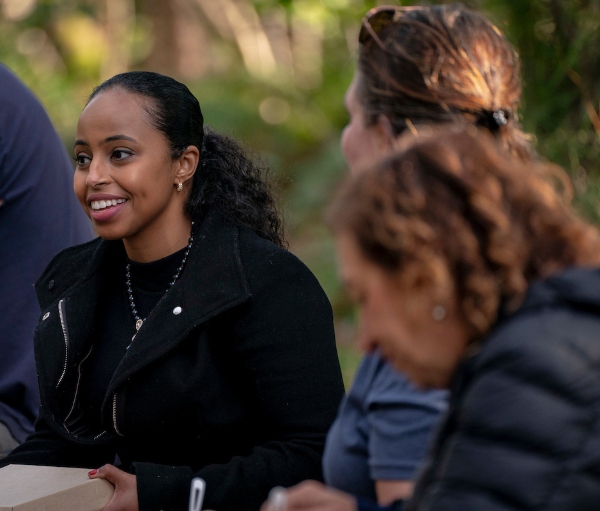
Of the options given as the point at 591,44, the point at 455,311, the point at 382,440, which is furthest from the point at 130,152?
the point at 591,44

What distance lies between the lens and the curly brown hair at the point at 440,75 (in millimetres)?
1829

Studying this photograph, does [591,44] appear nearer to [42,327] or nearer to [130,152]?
[130,152]

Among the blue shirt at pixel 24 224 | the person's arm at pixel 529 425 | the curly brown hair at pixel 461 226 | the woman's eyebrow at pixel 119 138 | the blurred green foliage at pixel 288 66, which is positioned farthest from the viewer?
the blurred green foliage at pixel 288 66

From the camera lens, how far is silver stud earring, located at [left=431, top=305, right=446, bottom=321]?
123 centimetres

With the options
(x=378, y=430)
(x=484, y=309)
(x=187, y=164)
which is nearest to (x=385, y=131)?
(x=378, y=430)

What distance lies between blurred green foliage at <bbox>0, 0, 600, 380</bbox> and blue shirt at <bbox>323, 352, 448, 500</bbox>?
1.32 metres

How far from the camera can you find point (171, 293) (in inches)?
96.0

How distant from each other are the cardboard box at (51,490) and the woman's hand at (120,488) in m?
0.01

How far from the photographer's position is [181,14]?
1062 cm

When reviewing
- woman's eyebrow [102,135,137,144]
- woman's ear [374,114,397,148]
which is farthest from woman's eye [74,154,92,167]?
woman's ear [374,114,397,148]

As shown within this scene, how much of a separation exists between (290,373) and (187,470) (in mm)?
341

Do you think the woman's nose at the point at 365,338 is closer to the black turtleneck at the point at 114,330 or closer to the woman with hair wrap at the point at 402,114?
the woman with hair wrap at the point at 402,114

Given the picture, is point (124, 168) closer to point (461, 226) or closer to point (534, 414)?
point (461, 226)

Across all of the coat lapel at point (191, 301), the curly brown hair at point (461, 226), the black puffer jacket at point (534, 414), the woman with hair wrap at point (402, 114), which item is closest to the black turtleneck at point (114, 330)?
the coat lapel at point (191, 301)
